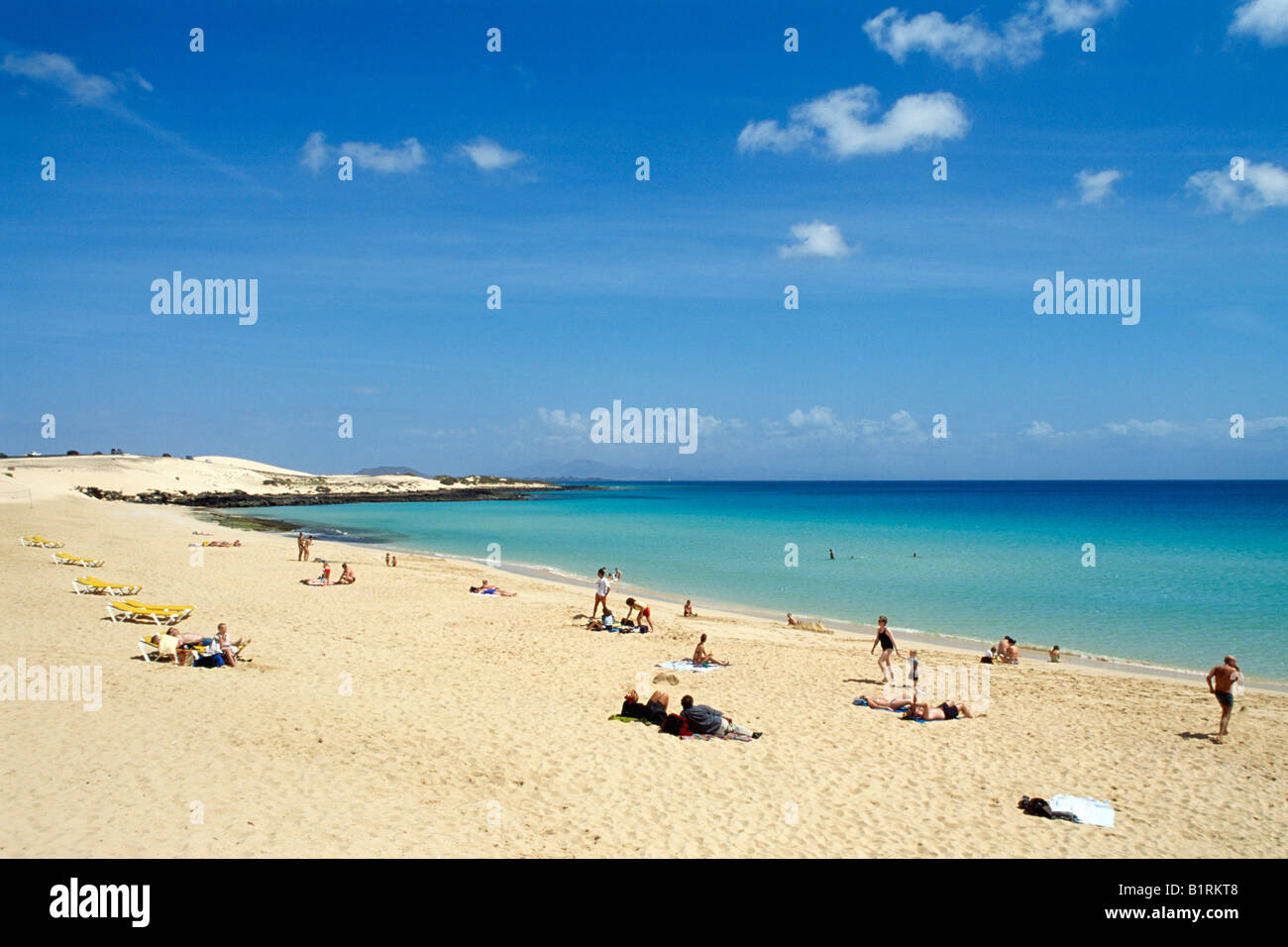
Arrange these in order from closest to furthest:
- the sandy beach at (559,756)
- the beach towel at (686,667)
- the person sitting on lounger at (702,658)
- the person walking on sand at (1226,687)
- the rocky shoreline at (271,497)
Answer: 1. the sandy beach at (559,756)
2. the person walking on sand at (1226,687)
3. the beach towel at (686,667)
4. the person sitting on lounger at (702,658)
5. the rocky shoreline at (271,497)

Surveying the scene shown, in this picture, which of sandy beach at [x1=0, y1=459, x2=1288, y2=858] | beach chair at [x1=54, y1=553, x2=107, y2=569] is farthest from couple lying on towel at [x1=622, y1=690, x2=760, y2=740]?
beach chair at [x1=54, y1=553, x2=107, y2=569]

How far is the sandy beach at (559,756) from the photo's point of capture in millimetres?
7219

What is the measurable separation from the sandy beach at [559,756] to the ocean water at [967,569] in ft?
20.1

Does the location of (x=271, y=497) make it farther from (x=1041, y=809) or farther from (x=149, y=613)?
(x=1041, y=809)

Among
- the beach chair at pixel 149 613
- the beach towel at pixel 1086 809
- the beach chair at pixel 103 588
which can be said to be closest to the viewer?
the beach towel at pixel 1086 809

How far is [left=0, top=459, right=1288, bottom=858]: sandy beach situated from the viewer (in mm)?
7219

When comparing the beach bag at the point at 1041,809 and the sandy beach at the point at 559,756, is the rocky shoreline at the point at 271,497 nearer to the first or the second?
the sandy beach at the point at 559,756

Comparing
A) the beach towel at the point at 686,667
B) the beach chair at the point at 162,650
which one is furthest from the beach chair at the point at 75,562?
the beach towel at the point at 686,667

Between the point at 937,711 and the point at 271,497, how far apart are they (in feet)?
309

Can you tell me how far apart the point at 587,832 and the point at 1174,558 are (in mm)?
44430

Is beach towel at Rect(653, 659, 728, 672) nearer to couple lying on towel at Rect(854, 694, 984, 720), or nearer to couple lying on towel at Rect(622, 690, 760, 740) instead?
couple lying on towel at Rect(854, 694, 984, 720)
